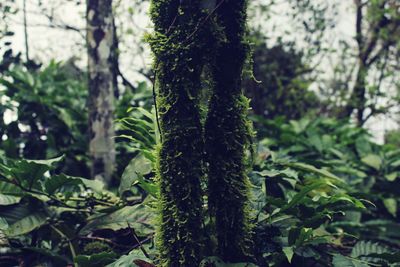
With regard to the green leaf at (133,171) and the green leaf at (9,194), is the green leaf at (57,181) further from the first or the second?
the green leaf at (133,171)

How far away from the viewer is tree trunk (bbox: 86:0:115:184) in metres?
4.12

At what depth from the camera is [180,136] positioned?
2250 millimetres

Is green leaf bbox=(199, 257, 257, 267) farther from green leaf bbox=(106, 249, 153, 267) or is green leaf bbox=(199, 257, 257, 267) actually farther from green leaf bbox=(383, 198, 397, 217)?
green leaf bbox=(383, 198, 397, 217)

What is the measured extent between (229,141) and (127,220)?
2.57 feet

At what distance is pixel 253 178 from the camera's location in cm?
279

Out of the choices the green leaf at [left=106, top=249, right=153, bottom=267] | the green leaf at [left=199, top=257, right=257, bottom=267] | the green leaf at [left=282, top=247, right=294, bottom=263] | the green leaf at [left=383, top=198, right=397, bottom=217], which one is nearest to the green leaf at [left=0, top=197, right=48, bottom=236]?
the green leaf at [left=106, top=249, right=153, bottom=267]

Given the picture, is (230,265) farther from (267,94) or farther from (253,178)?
(267,94)

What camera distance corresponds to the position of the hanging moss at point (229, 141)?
2.32 metres

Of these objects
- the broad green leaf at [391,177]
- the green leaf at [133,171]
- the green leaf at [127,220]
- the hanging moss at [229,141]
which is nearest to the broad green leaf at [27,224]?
the green leaf at [127,220]

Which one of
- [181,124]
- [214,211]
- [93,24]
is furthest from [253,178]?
[93,24]

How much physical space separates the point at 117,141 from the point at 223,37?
9.76 ft

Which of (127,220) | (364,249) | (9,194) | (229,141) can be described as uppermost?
(229,141)

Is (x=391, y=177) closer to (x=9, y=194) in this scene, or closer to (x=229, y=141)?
(x=229, y=141)

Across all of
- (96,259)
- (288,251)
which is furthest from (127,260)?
(288,251)
